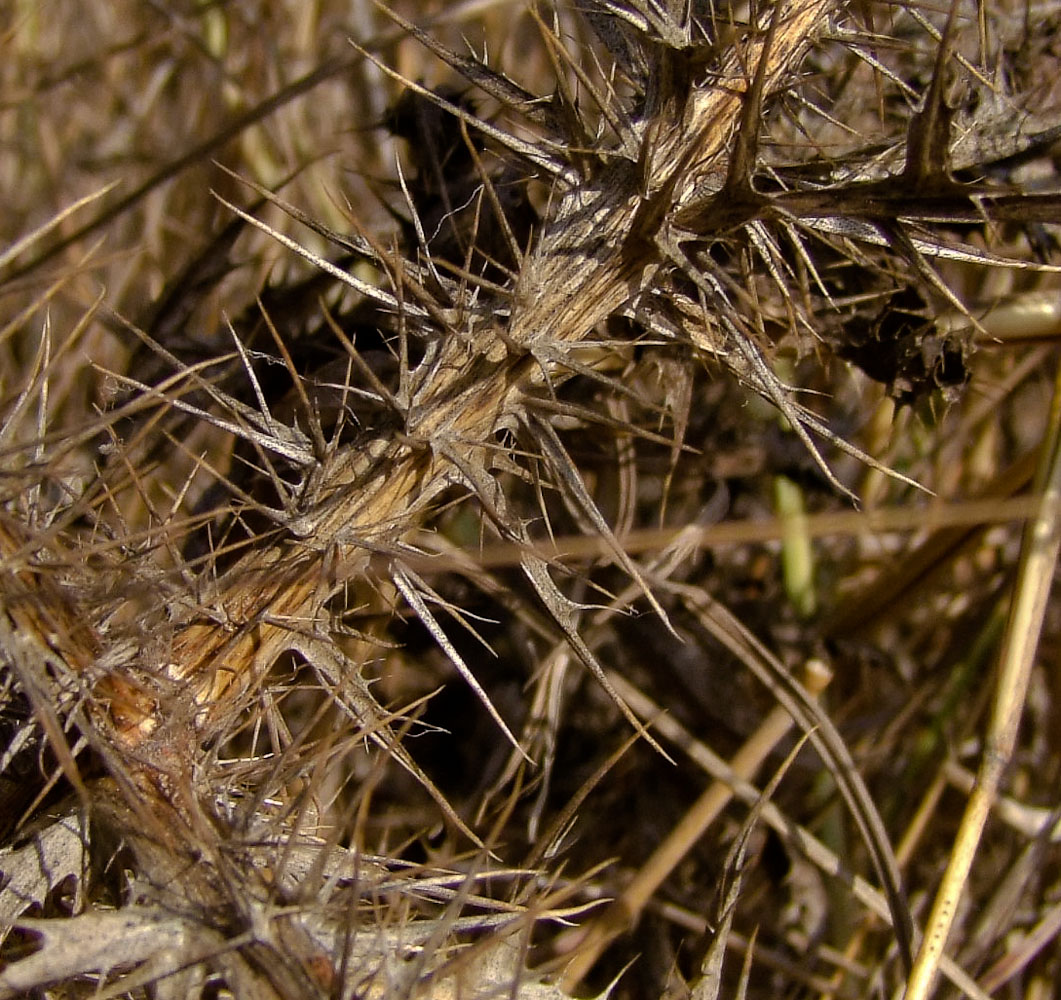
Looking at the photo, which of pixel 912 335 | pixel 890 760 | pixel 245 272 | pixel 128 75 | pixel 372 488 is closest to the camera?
pixel 372 488

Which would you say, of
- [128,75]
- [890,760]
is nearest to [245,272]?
[128,75]

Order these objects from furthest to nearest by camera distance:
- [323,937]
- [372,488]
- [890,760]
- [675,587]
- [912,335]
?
[890,760]
[675,587]
[912,335]
[372,488]
[323,937]

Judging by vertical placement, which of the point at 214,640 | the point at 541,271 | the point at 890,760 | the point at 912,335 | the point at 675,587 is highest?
the point at 541,271

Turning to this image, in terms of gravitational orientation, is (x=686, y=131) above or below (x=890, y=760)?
above

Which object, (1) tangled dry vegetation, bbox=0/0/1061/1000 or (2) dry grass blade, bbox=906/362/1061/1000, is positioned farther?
(2) dry grass blade, bbox=906/362/1061/1000

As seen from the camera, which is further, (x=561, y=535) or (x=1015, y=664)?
(x=561, y=535)

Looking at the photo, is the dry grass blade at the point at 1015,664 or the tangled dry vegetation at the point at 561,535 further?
the dry grass blade at the point at 1015,664

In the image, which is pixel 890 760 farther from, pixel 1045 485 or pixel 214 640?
pixel 214 640

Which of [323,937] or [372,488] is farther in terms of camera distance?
[372,488]
